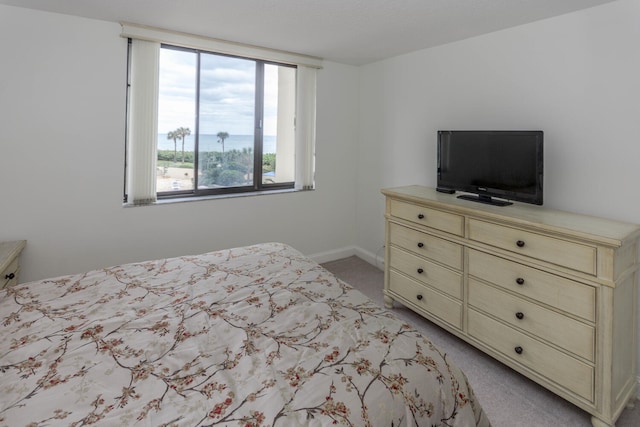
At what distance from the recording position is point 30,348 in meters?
1.26

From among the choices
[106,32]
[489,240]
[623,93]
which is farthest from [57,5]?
[623,93]

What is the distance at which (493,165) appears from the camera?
96.5 inches

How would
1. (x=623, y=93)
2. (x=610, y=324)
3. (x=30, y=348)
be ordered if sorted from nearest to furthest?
(x=30, y=348) → (x=610, y=324) → (x=623, y=93)

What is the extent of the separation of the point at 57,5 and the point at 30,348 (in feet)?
7.91

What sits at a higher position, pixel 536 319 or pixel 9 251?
pixel 9 251

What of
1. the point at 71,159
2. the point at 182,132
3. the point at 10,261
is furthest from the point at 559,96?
the point at 10,261

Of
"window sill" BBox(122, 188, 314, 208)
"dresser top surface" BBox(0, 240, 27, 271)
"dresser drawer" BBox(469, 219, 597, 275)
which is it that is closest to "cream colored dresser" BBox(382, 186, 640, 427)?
"dresser drawer" BBox(469, 219, 597, 275)

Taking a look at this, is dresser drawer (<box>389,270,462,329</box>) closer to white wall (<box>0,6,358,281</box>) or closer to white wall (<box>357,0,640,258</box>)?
white wall (<box>357,0,640,258</box>)

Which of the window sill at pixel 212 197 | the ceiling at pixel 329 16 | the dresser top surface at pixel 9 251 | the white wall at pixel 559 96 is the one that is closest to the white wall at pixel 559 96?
the white wall at pixel 559 96

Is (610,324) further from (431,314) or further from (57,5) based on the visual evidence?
(57,5)

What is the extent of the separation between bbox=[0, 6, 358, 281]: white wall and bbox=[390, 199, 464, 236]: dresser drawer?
5.85ft

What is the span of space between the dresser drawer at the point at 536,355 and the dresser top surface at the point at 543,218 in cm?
68

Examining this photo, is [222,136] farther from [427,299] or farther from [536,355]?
[536,355]

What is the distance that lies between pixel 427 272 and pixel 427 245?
214mm
